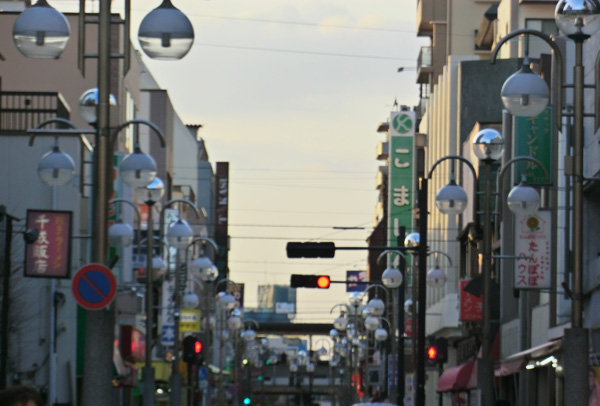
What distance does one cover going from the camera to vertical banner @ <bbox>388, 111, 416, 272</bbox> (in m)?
106

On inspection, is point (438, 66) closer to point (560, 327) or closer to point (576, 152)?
point (560, 327)

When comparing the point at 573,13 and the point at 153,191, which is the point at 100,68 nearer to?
the point at 573,13

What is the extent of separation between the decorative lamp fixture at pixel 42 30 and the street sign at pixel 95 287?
3138mm

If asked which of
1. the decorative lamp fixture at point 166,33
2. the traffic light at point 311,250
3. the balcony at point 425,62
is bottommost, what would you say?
the traffic light at point 311,250

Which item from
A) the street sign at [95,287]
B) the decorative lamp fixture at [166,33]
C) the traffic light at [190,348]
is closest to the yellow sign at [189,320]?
the traffic light at [190,348]

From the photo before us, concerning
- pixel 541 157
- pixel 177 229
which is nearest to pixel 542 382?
pixel 541 157

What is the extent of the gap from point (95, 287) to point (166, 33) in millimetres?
3900

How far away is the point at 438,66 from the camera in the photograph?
100m

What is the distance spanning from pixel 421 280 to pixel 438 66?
59029mm

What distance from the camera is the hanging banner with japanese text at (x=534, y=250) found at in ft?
130

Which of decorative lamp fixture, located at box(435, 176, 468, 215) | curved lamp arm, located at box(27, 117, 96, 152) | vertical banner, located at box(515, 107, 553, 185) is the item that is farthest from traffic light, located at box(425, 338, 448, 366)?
curved lamp arm, located at box(27, 117, 96, 152)

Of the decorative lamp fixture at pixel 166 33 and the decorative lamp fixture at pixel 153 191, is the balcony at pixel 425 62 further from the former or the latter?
the decorative lamp fixture at pixel 166 33

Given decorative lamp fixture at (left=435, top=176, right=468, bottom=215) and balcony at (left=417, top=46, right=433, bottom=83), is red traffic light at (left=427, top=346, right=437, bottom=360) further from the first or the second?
balcony at (left=417, top=46, right=433, bottom=83)

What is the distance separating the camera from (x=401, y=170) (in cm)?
10775
